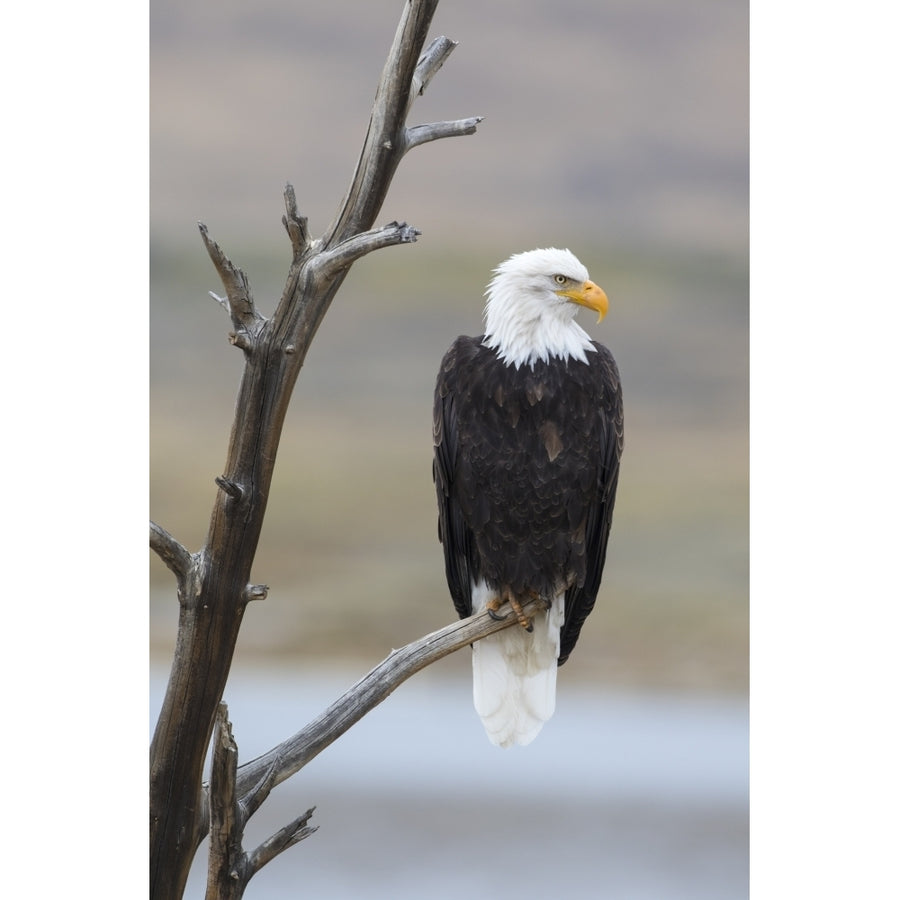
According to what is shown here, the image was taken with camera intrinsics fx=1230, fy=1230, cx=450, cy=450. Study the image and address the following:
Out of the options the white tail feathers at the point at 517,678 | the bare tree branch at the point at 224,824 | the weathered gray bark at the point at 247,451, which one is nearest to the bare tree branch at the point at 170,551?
the weathered gray bark at the point at 247,451

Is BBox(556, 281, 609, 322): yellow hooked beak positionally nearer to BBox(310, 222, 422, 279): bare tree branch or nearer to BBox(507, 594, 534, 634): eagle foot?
BBox(310, 222, 422, 279): bare tree branch

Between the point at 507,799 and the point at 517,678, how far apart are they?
280 mm

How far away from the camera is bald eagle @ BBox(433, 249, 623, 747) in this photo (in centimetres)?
259

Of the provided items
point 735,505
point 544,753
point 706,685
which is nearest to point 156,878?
point 544,753

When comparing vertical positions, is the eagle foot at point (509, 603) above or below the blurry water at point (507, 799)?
above

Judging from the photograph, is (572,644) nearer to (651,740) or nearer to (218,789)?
(651,740)

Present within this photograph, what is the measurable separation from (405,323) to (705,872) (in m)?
1.40

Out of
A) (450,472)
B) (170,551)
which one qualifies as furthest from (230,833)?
(450,472)

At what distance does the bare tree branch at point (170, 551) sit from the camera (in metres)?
2.28

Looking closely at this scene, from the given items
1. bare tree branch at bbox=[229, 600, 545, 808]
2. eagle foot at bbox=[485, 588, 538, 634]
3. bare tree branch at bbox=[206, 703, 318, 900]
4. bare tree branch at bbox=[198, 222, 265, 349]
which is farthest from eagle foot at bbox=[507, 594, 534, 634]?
bare tree branch at bbox=[198, 222, 265, 349]

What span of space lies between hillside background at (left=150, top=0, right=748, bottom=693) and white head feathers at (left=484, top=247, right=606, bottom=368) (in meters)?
0.13

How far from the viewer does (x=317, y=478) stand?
9.13ft

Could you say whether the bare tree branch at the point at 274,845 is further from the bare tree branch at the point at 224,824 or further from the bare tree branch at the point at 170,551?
the bare tree branch at the point at 170,551

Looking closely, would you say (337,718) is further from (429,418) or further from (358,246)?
(358,246)
